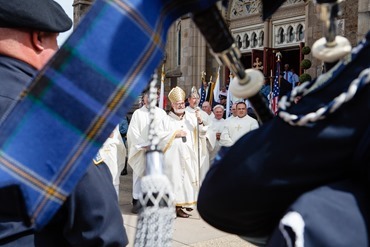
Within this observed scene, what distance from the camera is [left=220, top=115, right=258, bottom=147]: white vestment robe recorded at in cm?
862

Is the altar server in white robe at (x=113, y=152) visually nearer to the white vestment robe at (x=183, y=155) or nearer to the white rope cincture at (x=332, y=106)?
the white vestment robe at (x=183, y=155)

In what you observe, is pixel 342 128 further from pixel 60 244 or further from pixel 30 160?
pixel 60 244

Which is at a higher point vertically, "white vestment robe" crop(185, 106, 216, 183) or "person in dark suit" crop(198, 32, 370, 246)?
"person in dark suit" crop(198, 32, 370, 246)

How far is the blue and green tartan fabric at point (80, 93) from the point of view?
0.88 meters

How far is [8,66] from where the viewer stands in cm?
158

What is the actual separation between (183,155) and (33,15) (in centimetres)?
575

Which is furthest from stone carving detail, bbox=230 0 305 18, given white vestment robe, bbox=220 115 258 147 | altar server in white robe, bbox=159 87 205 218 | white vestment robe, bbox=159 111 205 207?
white vestment robe, bbox=159 111 205 207

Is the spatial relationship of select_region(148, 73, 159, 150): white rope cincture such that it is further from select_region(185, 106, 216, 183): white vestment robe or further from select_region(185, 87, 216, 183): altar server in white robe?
select_region(185, 106, 216, 183): white vestment robe

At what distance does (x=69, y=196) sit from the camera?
1507mm

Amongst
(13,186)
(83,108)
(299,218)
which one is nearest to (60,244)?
(13,186)

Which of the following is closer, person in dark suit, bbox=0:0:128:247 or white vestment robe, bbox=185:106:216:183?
person in dark suit, bbox=0:0:128:247

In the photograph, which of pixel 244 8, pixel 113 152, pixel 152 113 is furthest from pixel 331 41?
pixel 244 8

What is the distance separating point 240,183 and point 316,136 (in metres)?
0.18

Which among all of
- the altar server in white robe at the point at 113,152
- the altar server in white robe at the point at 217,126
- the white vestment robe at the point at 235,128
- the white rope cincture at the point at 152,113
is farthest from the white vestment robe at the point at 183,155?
the white rope cincture at the point at 152,113
